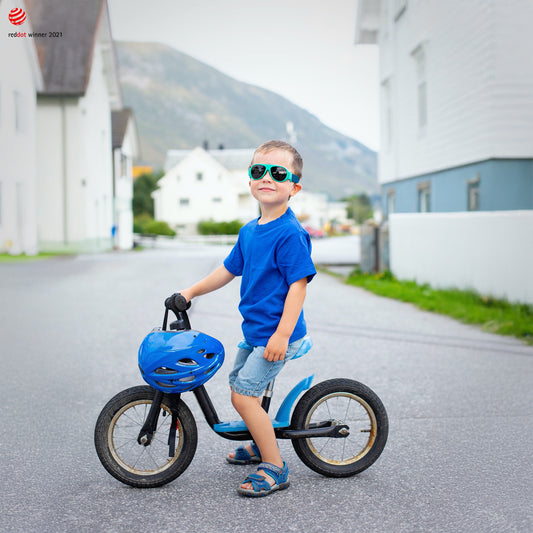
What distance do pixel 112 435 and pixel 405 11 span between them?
645 inches

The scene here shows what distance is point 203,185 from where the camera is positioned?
7731cm

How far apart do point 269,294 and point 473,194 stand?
11191 millimetres

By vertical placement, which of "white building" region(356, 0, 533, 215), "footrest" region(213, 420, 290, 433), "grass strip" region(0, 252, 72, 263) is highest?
"white building" region(356, 0, 533, 215)

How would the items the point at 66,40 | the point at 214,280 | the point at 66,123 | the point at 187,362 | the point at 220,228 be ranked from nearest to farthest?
the point at 187,362, the point at 214,280, the point at 66,123, the point at 66,40, the point at 220,228

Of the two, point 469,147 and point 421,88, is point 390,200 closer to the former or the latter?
point 421,88

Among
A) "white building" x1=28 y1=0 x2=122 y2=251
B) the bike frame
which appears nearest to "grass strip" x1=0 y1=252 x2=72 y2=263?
"white building" x1=28 y1=0 x2=122 y2=251

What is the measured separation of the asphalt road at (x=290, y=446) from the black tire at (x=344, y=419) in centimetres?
8

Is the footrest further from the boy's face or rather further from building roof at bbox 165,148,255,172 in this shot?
building roof at bbox 165,148,255,172

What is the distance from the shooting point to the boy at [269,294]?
3.61 metres

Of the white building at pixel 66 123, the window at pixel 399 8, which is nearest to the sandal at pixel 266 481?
the window at pixel 399 8

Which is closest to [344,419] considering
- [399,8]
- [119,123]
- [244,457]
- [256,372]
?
[244,457]

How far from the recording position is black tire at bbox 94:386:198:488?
376cm

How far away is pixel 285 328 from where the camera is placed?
3562mm

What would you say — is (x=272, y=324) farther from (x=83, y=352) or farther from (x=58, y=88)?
(x=58, y=88)
